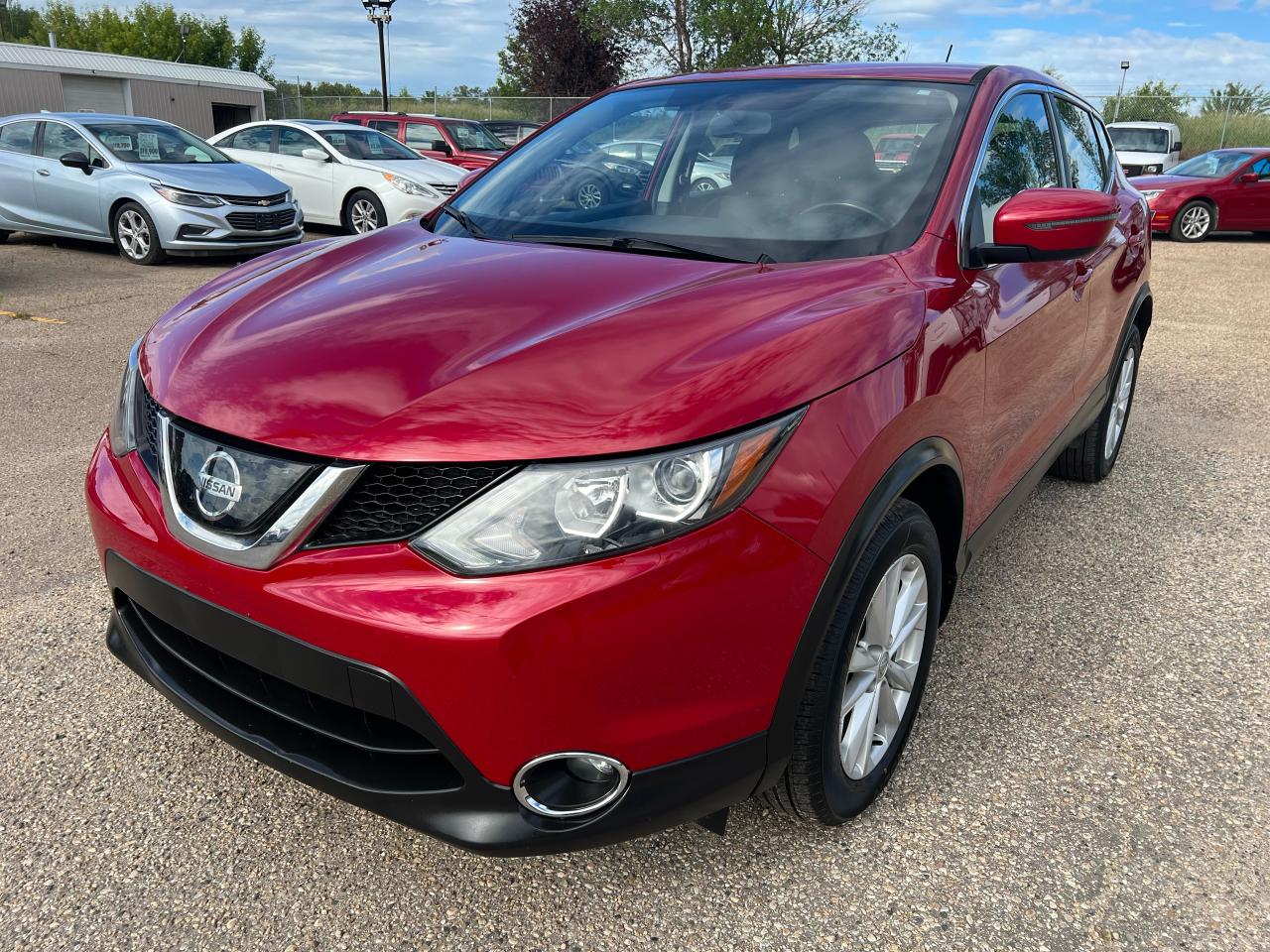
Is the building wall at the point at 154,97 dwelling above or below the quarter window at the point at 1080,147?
above

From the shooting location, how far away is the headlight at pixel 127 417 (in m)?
2.08

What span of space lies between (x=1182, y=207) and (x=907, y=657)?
15.2m

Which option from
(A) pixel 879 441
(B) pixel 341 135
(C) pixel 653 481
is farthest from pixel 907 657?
(B) pixel 341 135

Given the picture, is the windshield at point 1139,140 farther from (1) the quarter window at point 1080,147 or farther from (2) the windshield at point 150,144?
(1) the quarter window at point 1080,147

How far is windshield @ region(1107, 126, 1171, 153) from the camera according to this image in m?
18.7

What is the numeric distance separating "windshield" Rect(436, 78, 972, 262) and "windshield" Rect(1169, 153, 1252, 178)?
14.6m

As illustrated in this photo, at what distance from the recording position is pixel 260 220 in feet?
32.8

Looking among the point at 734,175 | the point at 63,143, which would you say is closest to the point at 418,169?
the point at 63,143

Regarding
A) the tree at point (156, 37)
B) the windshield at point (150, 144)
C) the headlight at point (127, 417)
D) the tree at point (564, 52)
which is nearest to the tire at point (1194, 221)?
the windshield at point (150, 144)

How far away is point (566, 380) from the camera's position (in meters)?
1.71

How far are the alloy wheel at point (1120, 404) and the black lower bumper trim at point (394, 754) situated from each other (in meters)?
3.27

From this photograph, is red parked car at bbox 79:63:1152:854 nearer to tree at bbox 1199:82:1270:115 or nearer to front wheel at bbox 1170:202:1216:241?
front wheel at bbox 1170:202:1216:241

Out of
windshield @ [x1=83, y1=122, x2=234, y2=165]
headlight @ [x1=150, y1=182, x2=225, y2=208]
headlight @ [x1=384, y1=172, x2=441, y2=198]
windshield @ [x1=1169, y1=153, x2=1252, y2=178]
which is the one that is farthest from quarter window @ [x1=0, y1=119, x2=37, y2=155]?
windshield @ [x1=1169, y1=153, x2=1252, y2=178]

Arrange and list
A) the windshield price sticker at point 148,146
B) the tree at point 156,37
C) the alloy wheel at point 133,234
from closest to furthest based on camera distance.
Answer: the alloy wheel at point 133,234 → the windshield price sticker at point 148,146 → the tree at point 156,37
